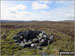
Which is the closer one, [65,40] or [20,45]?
[20,45]

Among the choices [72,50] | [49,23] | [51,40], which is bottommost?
[72,50]

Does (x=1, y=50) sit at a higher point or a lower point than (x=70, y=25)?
lower

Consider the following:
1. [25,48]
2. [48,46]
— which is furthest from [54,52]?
[25,48]

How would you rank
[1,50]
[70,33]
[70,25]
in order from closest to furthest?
[1,50]
[70,33]
[70,25]

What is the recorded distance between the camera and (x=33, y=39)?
16.9m

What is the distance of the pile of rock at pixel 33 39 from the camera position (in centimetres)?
1603

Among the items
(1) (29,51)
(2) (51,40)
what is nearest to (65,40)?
(2) (51,40)

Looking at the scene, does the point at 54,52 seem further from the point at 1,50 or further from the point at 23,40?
the point at 1,50

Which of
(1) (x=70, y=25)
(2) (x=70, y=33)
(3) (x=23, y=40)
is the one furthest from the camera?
(1) (x=70, y=25)

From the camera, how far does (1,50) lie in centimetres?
1557

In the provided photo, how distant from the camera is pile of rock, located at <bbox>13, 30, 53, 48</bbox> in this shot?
52.6 feet

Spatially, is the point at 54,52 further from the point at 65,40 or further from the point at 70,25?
the point at 70,25

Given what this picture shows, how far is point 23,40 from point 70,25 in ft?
47.6

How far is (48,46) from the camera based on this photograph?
16.0 metres
